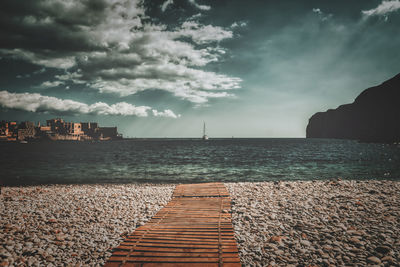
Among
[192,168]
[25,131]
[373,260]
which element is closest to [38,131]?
[25,131]

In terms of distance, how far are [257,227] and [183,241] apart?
305 centimetres

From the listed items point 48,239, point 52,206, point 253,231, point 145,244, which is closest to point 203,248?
point 145,244

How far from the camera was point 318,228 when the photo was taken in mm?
7387

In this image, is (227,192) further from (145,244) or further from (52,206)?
(52,206)

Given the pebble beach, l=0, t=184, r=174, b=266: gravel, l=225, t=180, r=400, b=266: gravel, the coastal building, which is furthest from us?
the coastal building

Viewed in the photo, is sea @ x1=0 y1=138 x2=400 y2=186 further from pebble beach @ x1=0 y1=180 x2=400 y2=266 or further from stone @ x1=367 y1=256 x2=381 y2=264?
stone @ x1=367 y1=256 x2=381 y2=264

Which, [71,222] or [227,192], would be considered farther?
[227,192]

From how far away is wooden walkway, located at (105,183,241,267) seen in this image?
17.7 ft

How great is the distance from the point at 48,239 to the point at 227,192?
9285 mm

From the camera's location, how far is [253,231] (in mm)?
7309

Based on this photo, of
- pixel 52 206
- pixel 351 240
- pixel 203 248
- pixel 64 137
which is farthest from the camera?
pixel 64 137

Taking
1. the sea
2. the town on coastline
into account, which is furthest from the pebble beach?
the town on coastline

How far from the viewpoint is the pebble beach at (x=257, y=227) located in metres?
5.81

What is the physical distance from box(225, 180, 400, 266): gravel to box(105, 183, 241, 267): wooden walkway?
572 millimetres
